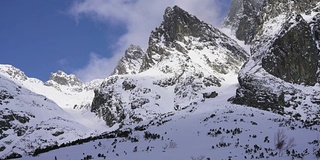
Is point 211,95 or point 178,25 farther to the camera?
point 178,25

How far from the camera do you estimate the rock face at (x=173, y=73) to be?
401ft

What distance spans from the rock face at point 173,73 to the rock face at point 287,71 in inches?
704

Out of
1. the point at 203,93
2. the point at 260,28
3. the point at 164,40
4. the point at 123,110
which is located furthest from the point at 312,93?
the point at 164,40

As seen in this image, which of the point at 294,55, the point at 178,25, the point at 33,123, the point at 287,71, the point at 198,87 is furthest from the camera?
the point at 178,25

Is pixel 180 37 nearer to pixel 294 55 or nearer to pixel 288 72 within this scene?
pixel 294 55

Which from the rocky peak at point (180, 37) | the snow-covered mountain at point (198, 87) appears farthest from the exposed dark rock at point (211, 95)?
the rocky peak at point (180, 37)

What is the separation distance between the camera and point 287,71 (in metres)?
96.1

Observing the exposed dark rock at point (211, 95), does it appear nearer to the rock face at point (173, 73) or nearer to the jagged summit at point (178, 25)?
the rock face at point (173, 73)

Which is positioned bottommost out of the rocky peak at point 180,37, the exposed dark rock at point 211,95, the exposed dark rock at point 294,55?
the exposed dark rock at point 211,95

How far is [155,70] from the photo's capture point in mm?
149000

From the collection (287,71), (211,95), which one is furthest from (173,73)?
(287,71)

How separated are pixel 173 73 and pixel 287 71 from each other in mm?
49096

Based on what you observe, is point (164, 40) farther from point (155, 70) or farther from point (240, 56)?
point (240, 56)

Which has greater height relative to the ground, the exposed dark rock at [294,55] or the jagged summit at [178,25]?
the jagged summit at [178,25]
